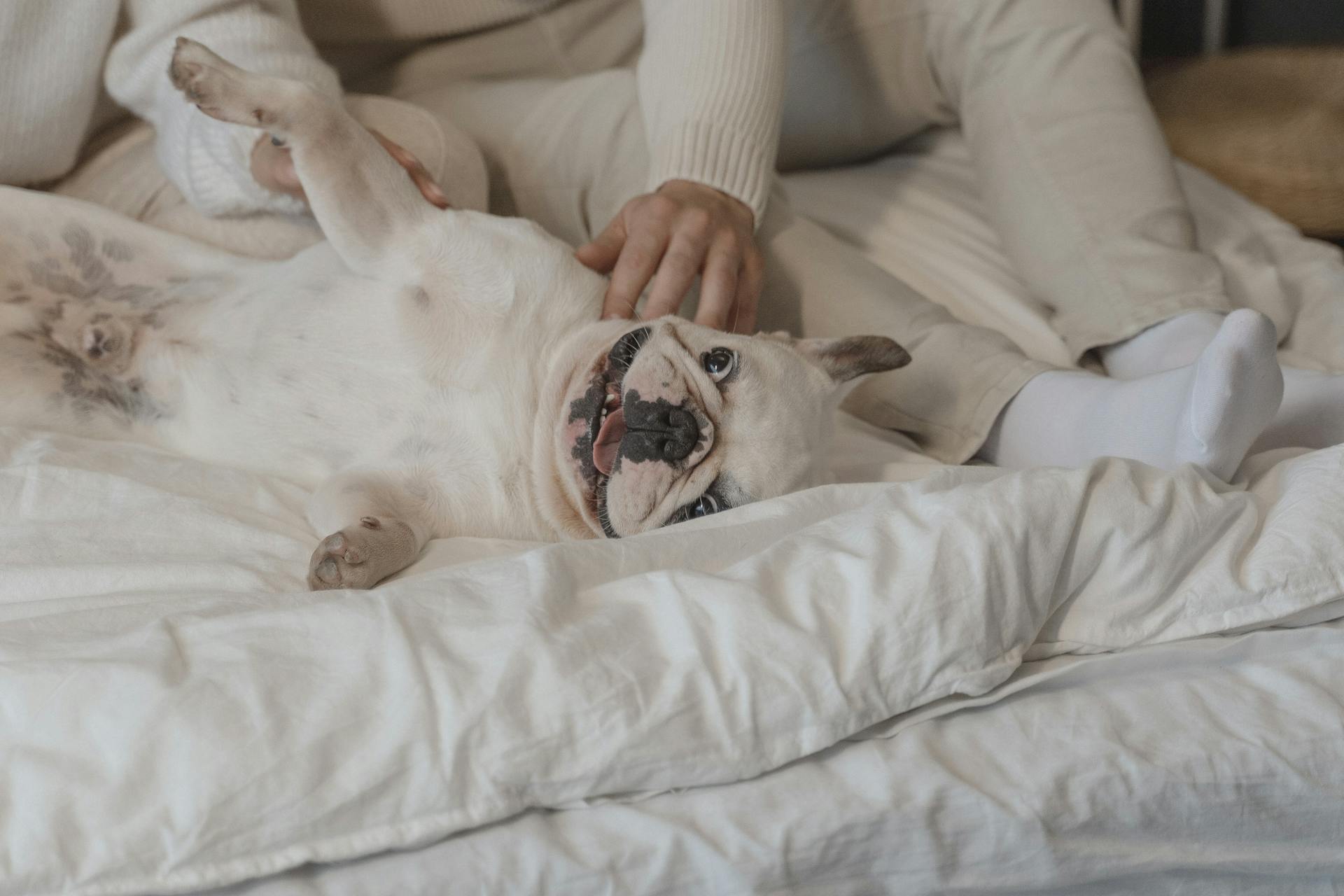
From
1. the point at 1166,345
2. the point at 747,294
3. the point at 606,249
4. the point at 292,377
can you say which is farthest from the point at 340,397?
the point at 1166,345

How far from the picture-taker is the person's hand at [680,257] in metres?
1.29

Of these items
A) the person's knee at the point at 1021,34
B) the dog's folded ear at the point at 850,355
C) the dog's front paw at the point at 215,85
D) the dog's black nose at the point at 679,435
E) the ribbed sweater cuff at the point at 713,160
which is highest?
the dog's front paw at the point at 215,85

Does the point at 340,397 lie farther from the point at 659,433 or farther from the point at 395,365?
the point at 659,433

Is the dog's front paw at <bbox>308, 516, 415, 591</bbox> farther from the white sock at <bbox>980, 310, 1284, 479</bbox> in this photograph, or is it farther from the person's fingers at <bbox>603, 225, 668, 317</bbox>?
the white sock at <bbox>980, 310, 1284, 479</bbox>

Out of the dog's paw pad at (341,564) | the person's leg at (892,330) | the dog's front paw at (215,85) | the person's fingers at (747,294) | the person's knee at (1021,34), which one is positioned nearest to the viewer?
the dog's paw pad at (341,564)

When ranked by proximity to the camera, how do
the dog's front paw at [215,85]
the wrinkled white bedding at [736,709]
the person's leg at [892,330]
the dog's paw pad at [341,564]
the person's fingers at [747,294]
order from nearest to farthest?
the wrinkled white bedding at [736,709]
the dog's paw pad at [341,564]
the person's leg at [892,330]
the dog's front paw at [215,85]
the person's fingers at [747,294]

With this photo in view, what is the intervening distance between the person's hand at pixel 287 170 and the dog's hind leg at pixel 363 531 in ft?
1.26

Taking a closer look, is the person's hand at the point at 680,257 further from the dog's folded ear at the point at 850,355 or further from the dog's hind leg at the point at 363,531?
the dog's hind leg at the point at 363,531

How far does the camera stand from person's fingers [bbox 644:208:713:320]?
4.22 feet

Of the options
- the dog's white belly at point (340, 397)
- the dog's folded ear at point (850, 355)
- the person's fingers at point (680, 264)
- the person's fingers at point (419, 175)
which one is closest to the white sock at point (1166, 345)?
the dog's folded ear at point (850, 355)

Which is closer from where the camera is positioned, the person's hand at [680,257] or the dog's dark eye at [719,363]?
the dog's dark eye at [719,363]

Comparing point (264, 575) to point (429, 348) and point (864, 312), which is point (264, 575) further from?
point (864, 312)

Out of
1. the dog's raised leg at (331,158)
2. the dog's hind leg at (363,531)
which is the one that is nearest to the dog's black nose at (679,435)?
the dog's hind leg at (363,531)

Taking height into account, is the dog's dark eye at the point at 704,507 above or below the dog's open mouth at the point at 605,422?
below
